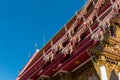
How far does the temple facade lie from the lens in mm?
13539

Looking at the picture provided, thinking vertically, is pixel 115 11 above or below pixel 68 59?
above

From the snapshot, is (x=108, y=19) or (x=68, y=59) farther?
(x=68, y=59)

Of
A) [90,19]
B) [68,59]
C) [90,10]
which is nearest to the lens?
[68,59]

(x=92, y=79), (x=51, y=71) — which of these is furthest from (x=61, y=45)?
(x=92, y=79)

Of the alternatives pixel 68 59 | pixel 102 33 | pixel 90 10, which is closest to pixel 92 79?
pixel 68 59

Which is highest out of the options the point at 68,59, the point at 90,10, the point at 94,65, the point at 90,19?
the point at 90,10

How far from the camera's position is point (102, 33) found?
1358cm

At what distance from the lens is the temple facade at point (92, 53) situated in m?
13.5

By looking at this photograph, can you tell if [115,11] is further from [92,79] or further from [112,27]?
[92,79]

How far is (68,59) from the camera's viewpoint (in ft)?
49.2

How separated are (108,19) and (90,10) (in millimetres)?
4535

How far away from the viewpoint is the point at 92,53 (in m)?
13.6

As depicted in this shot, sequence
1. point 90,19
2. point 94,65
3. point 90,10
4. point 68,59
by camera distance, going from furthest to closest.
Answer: point 90,10 < point 90,19 < point 68,59 < point 94,65

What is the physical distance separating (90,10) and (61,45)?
298cm
